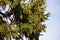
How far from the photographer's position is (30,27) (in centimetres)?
3147

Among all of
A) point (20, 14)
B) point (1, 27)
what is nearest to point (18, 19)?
point (20, 14)

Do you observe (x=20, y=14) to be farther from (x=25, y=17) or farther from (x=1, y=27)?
(x=1, y=27)

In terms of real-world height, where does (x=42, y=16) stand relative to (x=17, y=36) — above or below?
above

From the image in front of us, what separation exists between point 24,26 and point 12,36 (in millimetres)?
1601

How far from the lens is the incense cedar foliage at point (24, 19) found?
31.0 m

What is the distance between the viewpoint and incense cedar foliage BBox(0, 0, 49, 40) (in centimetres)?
3098

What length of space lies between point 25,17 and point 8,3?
2276 millimetres

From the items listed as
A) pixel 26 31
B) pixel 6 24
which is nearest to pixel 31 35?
pixel 26 31

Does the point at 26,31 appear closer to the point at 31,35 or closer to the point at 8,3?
the point at 31,35

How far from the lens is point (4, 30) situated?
30.5 metres

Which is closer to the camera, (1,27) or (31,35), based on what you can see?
(1,27)

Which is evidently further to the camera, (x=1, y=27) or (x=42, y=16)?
(x=42, y=16)

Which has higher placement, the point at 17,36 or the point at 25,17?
the point at 25,17

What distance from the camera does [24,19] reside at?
32500 mm
